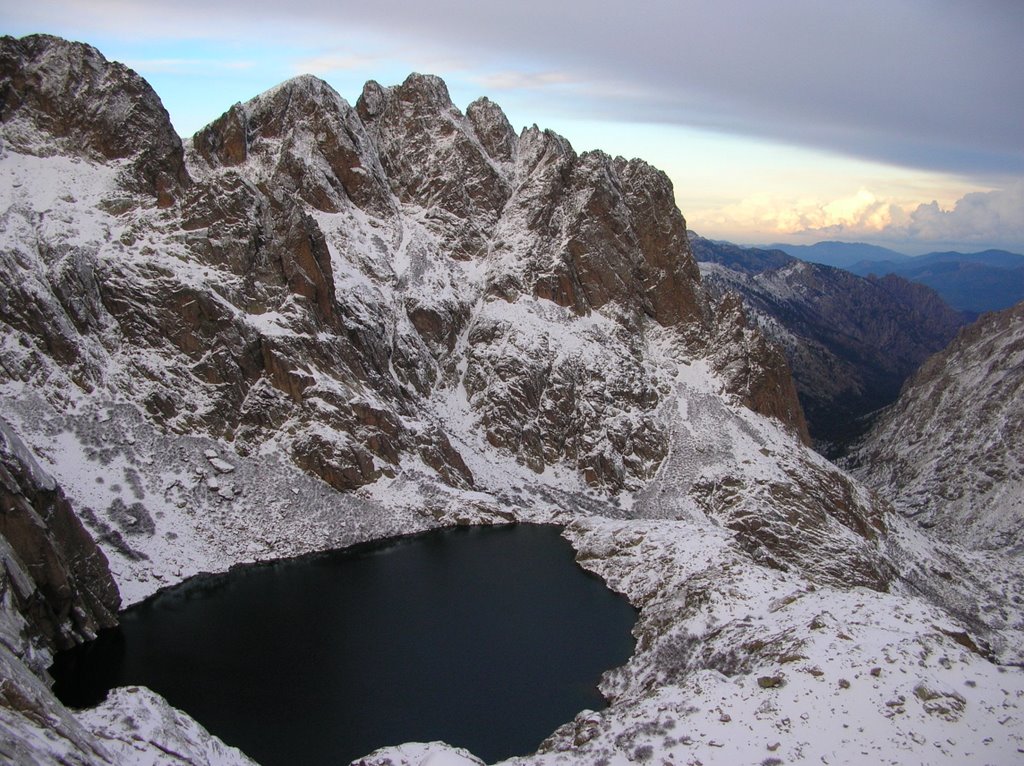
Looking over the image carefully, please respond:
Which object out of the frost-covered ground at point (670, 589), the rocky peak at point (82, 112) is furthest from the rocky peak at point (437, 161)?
the rocky peak at point (82, 112)

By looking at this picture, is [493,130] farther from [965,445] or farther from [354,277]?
[965,445]

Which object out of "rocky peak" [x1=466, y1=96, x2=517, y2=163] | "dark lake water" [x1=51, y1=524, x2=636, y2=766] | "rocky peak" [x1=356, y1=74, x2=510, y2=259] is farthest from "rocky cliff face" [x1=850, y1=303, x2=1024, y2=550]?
"rocky peak" [x1=466, y1=96, x2=517, y2=163]

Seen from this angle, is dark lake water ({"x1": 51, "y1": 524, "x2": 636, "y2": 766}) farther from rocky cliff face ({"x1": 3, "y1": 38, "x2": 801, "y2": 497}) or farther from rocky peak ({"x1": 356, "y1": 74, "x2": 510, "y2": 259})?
rocky peak ({"x1": 356, "y1": 74, "x2": 510, "y2": 259})

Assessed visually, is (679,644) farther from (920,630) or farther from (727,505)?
(727,505)

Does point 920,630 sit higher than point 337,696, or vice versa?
point 920,630

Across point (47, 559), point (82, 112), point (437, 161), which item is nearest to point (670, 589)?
point (47, 559)

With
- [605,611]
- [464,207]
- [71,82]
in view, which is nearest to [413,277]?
[464,207]
